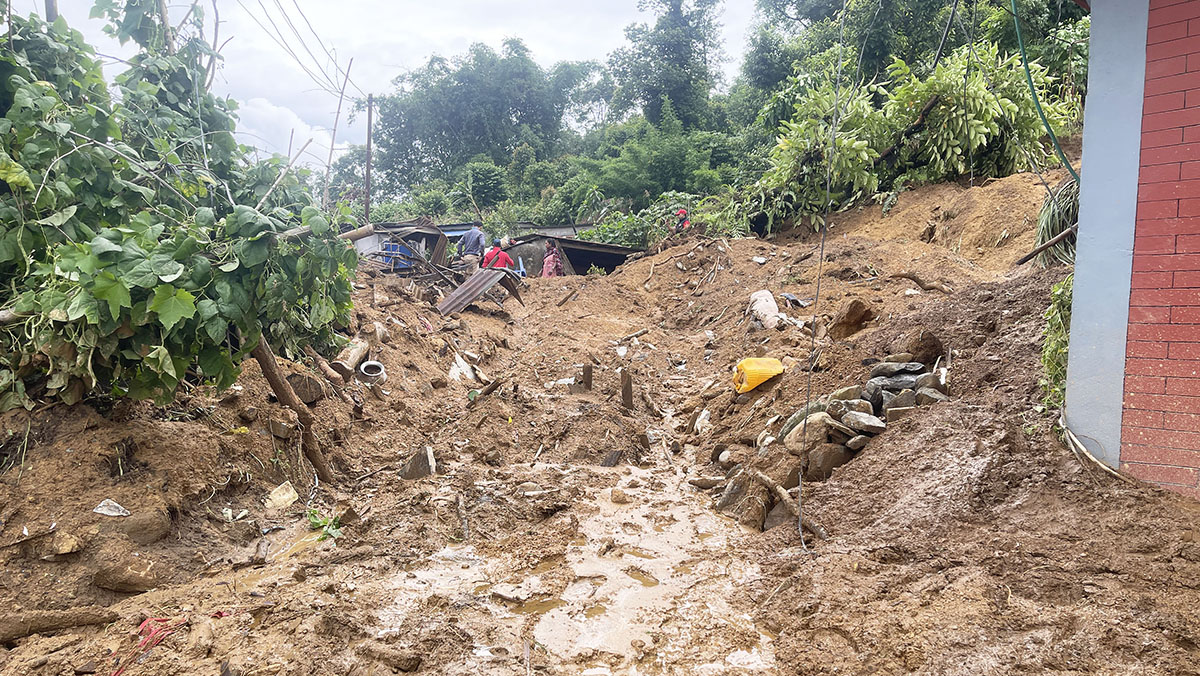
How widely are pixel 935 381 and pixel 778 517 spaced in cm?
155

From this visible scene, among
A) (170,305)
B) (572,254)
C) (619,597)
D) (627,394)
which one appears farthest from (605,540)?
(572,254)

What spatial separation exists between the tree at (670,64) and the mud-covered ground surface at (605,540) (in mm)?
25155

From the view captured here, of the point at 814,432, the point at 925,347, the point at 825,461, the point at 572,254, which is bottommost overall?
the point at 825,461

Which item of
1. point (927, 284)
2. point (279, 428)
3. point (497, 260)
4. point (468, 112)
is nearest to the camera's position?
point (279, 428)

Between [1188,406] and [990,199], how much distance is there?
7155 mm

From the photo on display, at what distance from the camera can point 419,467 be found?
473cm

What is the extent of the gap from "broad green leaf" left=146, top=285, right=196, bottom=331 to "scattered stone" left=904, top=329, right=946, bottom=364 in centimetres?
487

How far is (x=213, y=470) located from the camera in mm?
3791

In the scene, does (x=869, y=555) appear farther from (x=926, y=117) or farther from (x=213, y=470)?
(x=926, y=117)

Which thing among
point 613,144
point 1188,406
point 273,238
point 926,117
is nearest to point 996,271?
point 926,117

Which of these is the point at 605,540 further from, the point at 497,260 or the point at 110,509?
the point at 497,260

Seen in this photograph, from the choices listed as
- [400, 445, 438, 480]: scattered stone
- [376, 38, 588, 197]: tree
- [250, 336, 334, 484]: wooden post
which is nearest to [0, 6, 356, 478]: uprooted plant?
[250, 336, 334, 484]: wooden post

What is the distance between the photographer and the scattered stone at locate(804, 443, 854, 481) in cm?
425

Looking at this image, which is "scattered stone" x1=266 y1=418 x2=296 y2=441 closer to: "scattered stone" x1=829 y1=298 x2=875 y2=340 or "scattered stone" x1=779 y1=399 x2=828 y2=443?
"scattered stone" x1=779 y1=399 x2=828 y2=443
